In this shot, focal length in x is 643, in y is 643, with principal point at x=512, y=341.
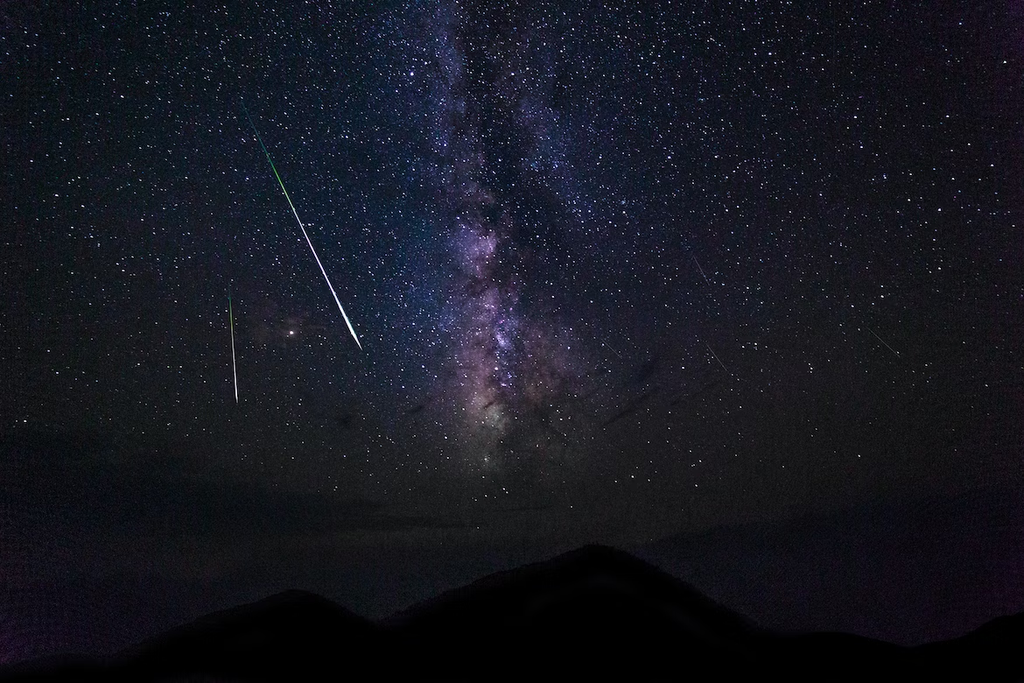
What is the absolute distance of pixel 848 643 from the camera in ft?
10.0

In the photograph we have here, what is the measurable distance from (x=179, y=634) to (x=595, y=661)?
7.81ft

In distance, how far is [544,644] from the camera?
4.18 m

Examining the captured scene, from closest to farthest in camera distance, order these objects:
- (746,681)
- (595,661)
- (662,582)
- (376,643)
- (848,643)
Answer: (848,643) < (746,681) < (376,643) < (595,661) < (662,582)

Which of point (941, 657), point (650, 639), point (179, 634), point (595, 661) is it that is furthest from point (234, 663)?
point (941, 657)

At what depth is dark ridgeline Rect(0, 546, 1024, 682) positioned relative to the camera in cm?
269

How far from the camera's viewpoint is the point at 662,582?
486 cm

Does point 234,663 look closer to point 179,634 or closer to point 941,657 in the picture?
point 179,634

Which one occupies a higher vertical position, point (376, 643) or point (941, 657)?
point (376, 643)

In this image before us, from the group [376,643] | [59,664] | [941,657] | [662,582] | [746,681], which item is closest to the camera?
[59,664]

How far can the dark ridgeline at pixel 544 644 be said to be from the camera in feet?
8.82

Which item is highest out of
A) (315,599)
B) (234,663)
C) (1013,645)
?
(315,599)

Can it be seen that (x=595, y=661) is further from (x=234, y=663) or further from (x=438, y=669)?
(x=234, y=663)

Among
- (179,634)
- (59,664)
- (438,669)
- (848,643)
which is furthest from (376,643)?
(848,643)

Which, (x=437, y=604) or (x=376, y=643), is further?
(x=437, y=604)
